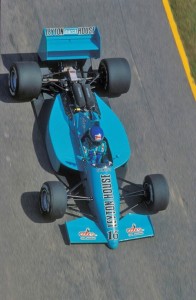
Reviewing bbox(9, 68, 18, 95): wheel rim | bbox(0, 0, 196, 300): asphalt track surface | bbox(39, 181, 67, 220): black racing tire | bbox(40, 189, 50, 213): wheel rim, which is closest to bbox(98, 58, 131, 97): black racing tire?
bbox(0, 0, 196, 300): asphalt track surface

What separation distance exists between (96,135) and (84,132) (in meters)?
0.41

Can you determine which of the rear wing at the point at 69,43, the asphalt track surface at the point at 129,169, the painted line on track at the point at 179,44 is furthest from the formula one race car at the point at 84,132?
the painted line on track at the point at 179,44

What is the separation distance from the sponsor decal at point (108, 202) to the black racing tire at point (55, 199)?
23.7 inches

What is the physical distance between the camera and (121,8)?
43.5 feet

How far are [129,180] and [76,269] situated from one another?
6.00 feet

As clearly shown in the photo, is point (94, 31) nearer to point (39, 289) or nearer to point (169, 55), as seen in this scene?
point (169, 55)

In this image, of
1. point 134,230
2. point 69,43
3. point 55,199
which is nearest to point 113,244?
point 134,230

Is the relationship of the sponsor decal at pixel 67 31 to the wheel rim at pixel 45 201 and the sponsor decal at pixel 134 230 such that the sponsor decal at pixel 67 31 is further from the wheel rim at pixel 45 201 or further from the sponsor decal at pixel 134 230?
the sponsor decal at pixel 134 230

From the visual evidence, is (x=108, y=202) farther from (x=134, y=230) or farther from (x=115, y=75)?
(x=115, y=75)

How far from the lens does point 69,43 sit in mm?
11523

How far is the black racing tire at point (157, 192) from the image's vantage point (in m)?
10.4

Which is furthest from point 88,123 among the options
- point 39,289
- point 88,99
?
point 39,289

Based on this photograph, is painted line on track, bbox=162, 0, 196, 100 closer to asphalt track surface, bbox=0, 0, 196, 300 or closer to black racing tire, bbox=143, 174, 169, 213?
asphalt track surface, bbox=0, 0, 196, 300

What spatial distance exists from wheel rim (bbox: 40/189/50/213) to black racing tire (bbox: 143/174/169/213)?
1.56 m
